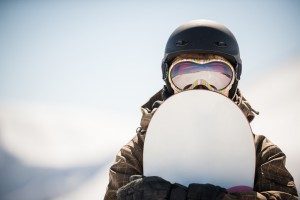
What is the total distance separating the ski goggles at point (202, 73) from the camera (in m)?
2.91

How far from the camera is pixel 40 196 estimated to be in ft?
266

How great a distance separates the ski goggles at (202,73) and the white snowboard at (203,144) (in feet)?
2.58

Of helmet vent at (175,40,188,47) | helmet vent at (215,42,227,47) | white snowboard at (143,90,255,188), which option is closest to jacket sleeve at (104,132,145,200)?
white snowboard at (143,90,255,188)

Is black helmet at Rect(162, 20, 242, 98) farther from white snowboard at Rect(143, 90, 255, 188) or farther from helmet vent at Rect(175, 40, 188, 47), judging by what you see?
white snowboard at Rect(143, 90, 255, 188)

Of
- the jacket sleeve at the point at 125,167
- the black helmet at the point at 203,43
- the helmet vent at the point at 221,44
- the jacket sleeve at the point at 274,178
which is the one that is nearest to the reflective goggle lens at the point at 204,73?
the black helmet at the point at 203,43

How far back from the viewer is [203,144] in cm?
207

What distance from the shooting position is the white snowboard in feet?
→ 6.77

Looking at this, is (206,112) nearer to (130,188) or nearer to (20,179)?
(130,188)

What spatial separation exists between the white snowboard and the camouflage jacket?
131mm

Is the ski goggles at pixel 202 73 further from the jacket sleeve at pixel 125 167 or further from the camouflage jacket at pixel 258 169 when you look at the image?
the jacket sleeve at pixel 125 167

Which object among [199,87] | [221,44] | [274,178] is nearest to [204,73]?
[199,87]

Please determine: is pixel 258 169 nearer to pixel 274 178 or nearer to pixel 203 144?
pixel 274 178

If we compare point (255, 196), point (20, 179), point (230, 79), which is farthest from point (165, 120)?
point (20, 179)

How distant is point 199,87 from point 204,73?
199 mm
